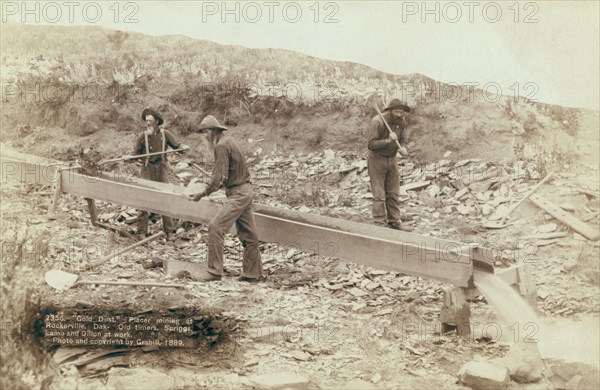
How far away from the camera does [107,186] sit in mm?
6105

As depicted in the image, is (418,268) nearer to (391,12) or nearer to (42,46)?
(391,12)

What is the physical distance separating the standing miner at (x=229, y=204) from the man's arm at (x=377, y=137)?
150 cm

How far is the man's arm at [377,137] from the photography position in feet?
20.4

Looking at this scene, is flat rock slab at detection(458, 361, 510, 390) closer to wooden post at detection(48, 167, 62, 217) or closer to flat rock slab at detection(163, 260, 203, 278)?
flat rock slab at detection(163, 260, 203, 278)

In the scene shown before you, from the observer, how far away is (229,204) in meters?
5.42

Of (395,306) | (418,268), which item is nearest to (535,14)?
(418,268)

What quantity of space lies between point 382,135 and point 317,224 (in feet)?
4.23

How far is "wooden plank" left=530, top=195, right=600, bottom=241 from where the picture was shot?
5332 mm

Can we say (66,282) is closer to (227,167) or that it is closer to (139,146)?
(227,167)

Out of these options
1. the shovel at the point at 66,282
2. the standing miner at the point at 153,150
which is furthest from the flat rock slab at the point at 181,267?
the standing miner at the point at 153,150

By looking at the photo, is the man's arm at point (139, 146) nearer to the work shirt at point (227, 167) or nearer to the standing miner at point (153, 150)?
the standing miner at point (153, 150)

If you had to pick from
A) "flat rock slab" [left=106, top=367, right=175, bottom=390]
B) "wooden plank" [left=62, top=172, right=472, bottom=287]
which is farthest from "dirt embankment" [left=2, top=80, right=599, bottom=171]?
"flat rock slab" [left=106, top=367, right=175, bottom=390]

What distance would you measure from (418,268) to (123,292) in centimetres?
258

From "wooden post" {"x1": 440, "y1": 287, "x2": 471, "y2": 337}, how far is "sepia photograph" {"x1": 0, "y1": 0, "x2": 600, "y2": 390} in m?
0.02
